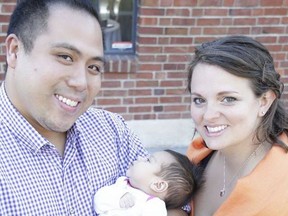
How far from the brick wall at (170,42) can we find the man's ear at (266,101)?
2.43 m

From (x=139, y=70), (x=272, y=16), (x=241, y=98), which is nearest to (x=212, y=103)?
(x=241, y=98)

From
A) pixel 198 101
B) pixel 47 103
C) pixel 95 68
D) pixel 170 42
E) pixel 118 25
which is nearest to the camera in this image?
pixel 47 103

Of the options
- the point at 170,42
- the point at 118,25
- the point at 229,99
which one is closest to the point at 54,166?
the point at 229,99

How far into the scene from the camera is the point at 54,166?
6.22 ft

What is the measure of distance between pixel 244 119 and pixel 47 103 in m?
0.88

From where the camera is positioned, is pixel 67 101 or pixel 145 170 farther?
pixel 145 170

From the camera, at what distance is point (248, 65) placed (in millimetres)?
1998

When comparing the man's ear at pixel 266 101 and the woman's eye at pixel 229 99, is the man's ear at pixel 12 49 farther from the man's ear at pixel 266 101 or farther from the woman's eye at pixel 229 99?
the man's ear at pixel 266 101

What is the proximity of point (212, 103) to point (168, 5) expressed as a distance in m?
2.54

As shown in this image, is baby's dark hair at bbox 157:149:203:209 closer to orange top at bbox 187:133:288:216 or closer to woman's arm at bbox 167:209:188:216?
woman's arm at bbox 167:209:188:216

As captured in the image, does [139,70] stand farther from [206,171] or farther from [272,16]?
[206,171]

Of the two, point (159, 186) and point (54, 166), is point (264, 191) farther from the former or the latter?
point (54, 166)

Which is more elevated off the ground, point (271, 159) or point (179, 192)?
point (271, 159)

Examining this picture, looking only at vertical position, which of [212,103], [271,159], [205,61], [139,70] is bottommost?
[139,70]
